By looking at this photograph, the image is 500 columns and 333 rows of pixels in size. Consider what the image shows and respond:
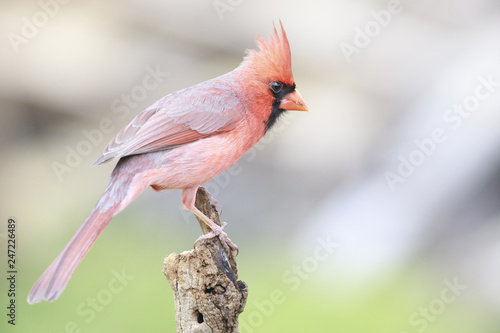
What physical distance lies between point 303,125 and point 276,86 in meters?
2.28

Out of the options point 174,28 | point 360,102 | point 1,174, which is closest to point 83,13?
point 174,28

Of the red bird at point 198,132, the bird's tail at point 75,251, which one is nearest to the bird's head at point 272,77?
the red bird at point 198,132

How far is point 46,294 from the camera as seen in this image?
1.92 m

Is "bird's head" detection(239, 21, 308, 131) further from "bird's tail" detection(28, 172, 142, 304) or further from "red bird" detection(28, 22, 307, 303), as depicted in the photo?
"bird's tail" detection(28, 172, 142, 304)

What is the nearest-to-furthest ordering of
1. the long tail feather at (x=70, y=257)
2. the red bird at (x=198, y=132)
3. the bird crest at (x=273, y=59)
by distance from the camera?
1. the long tail feather at (x=70, y=257)
2. the red bird at (x=198, y=132)
3. the bird crest at (x=273, y=59)

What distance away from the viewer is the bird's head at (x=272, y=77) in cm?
248

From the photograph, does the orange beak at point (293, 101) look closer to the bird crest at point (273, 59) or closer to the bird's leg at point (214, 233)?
the bird crest at point (273, 59)

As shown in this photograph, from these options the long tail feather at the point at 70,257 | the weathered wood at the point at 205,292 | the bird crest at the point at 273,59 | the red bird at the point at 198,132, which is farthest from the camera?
the bird crest at the point at 273,59

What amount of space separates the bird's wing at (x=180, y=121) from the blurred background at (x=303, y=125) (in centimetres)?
209

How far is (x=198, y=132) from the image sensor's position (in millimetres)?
2404


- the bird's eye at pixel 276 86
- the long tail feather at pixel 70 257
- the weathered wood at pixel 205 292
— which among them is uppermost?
the bird's eye at pixel 276 86

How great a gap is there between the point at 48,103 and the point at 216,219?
2.88m

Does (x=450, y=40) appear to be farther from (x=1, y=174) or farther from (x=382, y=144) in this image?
(x=1, y=174)

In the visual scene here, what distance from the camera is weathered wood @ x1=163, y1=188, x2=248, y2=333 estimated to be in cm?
215
